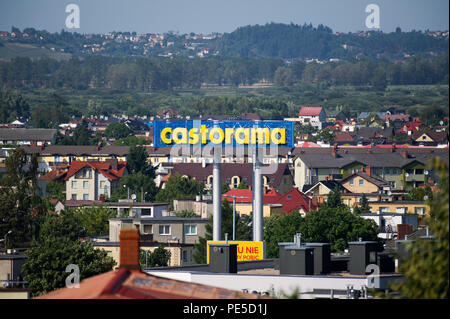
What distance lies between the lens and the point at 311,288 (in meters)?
33.8

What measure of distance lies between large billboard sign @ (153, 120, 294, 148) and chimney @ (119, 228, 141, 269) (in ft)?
129

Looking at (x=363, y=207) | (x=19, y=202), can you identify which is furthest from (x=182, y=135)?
(x=363, y=207)

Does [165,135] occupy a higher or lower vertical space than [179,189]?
higher

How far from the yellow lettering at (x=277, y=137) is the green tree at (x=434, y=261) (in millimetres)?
41906

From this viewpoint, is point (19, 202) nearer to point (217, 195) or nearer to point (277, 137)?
point (277, 137)

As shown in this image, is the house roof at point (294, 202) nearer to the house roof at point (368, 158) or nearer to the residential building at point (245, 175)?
the residential building at point (245, 175)

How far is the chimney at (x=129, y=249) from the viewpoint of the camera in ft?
61.1

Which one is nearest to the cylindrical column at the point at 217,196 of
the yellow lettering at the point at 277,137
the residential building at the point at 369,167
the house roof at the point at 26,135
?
the yellow lettering at the point at 277,137

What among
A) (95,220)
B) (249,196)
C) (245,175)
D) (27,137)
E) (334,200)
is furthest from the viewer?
(27,137)

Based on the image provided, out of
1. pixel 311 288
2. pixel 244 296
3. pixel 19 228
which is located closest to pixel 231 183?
pixel 19 228

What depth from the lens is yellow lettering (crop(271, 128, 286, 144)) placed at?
59069 mm

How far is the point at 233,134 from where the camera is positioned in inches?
2308

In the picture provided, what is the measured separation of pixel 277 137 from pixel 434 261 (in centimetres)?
4253

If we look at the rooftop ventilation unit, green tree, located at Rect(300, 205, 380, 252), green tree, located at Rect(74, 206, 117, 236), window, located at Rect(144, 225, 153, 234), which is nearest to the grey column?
green tree, located at Rect(300, 205, 380, 252)
